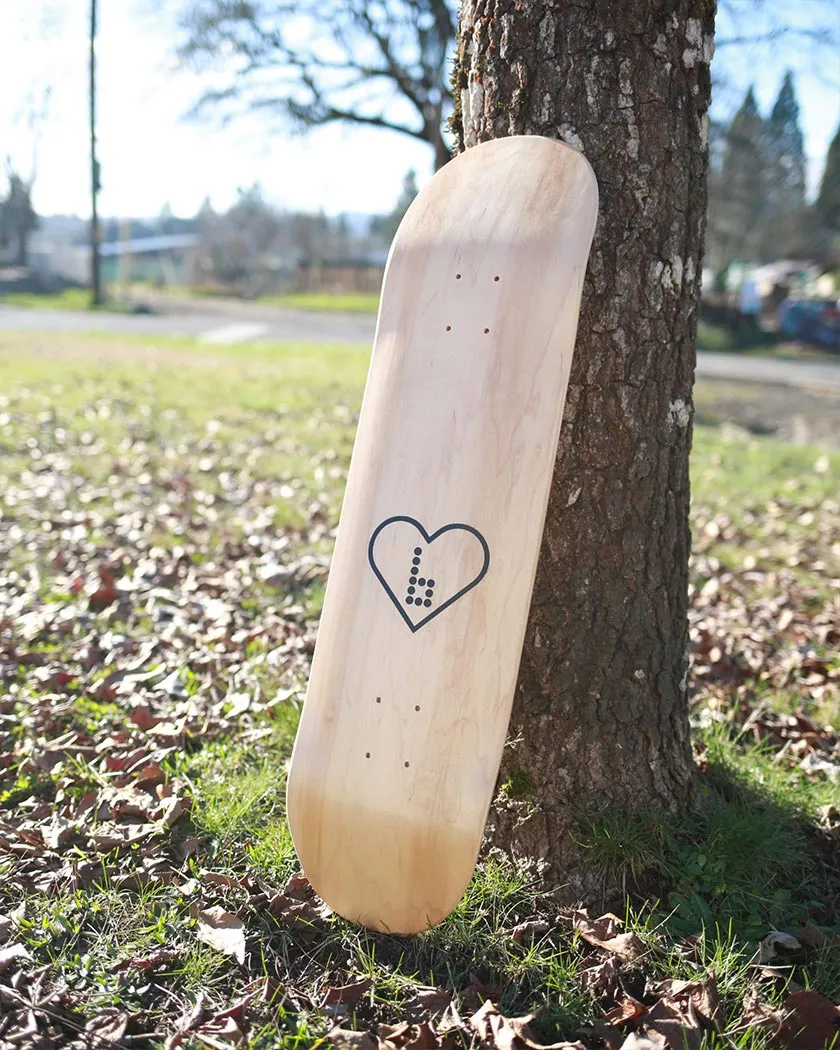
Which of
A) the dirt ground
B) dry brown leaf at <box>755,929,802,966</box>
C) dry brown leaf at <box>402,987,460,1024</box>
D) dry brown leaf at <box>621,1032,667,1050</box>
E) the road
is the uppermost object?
the road

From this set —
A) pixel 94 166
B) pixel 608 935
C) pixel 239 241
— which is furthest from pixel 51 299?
pixel 608 935

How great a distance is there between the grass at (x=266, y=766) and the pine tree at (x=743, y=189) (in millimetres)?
13279

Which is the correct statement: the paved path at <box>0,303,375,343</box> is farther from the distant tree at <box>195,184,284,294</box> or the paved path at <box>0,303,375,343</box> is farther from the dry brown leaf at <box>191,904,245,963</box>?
the distant tree at <box>195,184,284,294</box>

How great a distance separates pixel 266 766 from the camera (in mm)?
2559

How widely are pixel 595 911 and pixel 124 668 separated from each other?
6.17ft

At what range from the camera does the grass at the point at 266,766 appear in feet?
6.08

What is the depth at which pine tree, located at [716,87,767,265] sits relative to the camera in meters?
18.8

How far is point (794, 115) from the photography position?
28.3m

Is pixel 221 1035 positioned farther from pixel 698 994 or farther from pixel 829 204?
pixel 829 204

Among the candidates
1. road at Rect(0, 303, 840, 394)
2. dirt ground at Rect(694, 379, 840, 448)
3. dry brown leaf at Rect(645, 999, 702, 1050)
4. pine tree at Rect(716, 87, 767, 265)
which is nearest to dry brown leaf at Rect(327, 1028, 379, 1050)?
dry brown leaf at Rect(645, 999, 702, 1050)

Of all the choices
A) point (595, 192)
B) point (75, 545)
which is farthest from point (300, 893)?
point (75, 545)

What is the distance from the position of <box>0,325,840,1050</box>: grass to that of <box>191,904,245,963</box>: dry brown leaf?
0.02 m

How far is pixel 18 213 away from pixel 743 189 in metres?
29.3

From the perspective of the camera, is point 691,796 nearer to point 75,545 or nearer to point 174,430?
point 75,545
